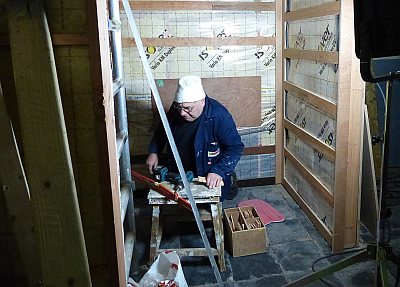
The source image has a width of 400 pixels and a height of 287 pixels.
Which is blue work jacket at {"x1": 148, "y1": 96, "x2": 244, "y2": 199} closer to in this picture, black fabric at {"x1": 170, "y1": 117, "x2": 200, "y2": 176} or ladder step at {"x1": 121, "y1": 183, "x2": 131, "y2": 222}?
black fabric at {"x1": 170, "y1": 117, "x2": 200, "y2": 176}

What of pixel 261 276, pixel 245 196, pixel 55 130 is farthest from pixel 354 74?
pixel 55 130

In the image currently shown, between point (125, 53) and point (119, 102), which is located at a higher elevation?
point (125, 53)

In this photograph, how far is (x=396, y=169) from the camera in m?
3.80

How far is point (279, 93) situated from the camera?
349cm

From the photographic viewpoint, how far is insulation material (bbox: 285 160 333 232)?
265 centimetres

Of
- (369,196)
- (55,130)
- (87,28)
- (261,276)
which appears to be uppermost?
(87,28)

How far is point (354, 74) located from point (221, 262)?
4.33 ft

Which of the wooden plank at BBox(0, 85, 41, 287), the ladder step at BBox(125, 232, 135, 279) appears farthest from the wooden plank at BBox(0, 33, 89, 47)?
the ladder step at BBox(125, 232, 135, 279)

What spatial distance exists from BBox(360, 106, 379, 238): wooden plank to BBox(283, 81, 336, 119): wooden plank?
0.69 ft

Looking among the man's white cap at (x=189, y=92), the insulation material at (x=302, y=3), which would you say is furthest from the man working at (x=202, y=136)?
the insulation material at (x=302, y=3)

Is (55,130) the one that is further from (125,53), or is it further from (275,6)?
(275,6)

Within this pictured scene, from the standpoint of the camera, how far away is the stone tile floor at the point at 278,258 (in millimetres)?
2271

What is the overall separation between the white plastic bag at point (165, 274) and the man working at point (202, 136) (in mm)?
682

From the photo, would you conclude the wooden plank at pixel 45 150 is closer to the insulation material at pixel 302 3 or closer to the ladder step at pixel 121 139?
the ladder step at pixel 121 139
